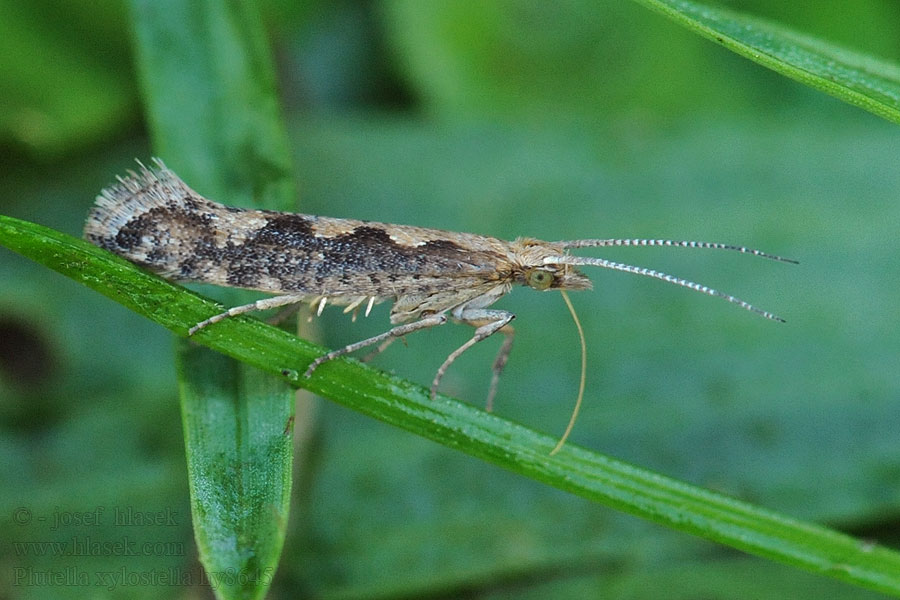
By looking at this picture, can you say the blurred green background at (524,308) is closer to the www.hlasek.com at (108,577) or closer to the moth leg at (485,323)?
the www.hlasek.com at (108,577)

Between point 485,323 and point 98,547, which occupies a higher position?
point 485,323

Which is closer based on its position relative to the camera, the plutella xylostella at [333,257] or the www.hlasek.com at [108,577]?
the plutella xylostella at [333,257]

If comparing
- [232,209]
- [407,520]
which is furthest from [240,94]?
[407,520]

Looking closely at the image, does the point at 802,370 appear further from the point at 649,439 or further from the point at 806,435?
the point at 649,439

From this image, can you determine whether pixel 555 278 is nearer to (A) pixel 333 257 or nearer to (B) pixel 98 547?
(A) pixel 333 257

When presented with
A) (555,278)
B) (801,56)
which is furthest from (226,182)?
(801,56)

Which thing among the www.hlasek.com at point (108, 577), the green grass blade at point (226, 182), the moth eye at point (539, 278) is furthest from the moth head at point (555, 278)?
the www.hlasek.com at point (108, 577)
